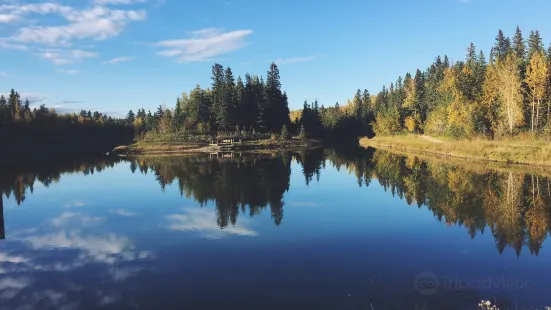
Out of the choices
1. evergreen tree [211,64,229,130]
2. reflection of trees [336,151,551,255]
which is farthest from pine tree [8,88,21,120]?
reflection of trees [336,151,551,255]

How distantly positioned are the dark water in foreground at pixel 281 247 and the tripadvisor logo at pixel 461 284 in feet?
0.21

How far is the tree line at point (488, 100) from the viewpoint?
6550 cm

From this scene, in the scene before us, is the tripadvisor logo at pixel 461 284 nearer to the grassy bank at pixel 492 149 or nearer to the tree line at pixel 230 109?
the grassy bank at pixel 492 149

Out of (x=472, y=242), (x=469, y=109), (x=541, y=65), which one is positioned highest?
(x=541, y=65)

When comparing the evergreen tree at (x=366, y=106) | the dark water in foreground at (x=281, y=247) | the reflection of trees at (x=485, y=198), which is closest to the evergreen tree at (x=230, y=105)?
the evergreen tree at (x=366, y=106)

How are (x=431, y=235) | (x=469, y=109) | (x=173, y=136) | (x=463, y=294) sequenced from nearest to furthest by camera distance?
(x=463, y=294)
(x=431, y=235)
(x=469, y=109)
(x=173, y=136)

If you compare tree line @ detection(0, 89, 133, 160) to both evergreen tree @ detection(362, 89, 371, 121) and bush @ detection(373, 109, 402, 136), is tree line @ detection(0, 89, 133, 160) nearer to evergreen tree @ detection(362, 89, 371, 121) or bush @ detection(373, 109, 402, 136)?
bush @ detection(373, 109, 402, 136)

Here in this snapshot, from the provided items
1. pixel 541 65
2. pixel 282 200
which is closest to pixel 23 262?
pixel 282 200

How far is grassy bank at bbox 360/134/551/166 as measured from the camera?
47.9 meters

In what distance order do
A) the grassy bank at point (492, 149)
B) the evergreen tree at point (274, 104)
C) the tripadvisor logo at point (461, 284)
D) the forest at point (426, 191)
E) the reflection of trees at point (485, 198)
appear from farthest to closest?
the evergreen tree at point (274, 104), the grassy bank at point (492, 149), the forest at point (426, 191), the reflection of trees at point (485, 198), the tripadvisor logo at point (461, 284)

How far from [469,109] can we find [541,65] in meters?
13.4

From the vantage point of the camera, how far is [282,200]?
31.0 meters

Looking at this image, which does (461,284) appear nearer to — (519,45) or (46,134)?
(519,45)

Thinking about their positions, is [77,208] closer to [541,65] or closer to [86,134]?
[541,65]
